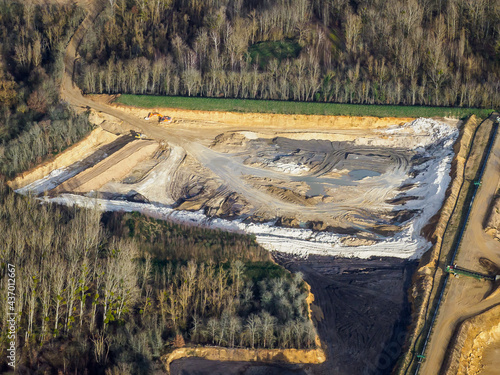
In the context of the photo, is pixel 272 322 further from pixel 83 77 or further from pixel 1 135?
pixel 83 77

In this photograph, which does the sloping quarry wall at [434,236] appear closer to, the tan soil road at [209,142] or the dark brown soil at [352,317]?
the dark brown soil at [352,317]

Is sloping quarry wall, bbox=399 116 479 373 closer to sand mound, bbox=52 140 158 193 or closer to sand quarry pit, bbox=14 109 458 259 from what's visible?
sand quarry pit, bbox=14 109 458 259

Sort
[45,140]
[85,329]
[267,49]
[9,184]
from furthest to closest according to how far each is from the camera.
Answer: [267,49]
[45,140]
[9,184]
[85,329]

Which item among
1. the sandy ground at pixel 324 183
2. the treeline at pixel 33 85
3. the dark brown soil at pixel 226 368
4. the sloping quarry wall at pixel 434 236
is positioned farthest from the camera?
the treeline at pixel 33 85

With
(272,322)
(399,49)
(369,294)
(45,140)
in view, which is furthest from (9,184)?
(399,49)

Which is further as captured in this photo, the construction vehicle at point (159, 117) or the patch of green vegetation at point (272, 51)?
the patch of green vegetation at point (272, 51)

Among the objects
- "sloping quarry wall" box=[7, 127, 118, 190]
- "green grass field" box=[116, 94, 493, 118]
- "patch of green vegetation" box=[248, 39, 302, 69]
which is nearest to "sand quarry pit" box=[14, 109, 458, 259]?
"sloping quarry wall" box=[7, 127, 118, 190]

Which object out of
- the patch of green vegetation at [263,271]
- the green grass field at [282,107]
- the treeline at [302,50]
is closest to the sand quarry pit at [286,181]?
the green grass field at [282,107]

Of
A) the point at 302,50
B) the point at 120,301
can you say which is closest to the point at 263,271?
the point at 120,301
